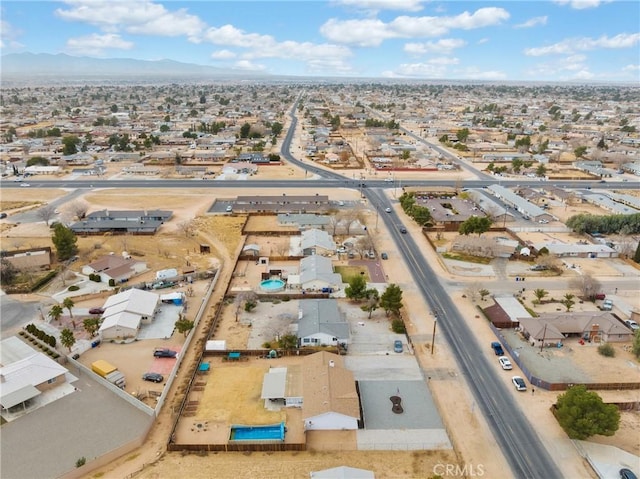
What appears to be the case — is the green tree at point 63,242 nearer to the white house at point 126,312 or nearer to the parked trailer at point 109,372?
the white house at point 126,312

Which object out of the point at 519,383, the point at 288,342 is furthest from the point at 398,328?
the point at 519,383

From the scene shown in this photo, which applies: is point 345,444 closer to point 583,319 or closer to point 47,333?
point 583,319

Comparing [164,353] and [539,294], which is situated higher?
[539,294]

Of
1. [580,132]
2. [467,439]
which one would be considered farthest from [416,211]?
[580,132]

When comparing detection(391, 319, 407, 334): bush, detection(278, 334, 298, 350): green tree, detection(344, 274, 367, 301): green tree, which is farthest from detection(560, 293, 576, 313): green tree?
detection(278, 334, 298, 350): green tree

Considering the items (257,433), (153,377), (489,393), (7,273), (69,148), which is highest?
(69,148)

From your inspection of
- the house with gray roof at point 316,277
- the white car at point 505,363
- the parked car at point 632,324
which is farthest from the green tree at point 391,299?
the parked car at point 632,324

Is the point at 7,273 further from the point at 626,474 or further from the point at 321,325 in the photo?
the point at 626,474
